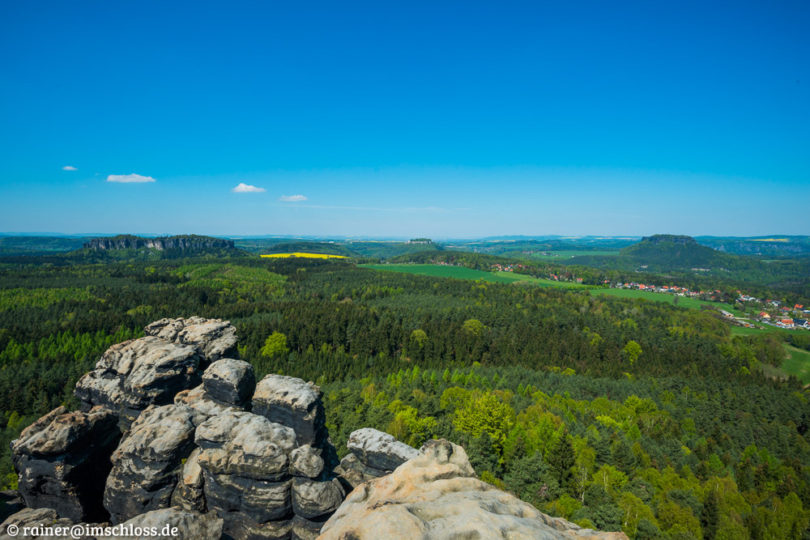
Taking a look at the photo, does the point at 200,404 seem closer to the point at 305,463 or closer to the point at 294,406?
the point at 294,406

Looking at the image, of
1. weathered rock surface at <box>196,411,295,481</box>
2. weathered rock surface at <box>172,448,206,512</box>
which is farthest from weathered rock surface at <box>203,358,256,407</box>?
weathered rock surface at <box>172,448,206,512</box>

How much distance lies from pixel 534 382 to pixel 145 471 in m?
63.4

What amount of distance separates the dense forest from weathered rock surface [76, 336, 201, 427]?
20894 mm

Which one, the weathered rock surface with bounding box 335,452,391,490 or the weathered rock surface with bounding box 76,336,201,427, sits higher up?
the weathered rock surface with bounding box 76,336,201,427

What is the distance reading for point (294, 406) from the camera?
840 inches

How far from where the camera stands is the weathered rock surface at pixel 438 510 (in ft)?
38.3

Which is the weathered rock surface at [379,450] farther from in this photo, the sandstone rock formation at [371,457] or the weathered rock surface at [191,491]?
the weathered rock surface at [191,491]

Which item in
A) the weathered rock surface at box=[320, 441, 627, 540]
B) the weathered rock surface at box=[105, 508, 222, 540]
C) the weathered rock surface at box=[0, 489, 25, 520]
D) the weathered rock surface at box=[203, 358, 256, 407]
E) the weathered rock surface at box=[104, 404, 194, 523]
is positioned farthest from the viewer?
the weathered rock surface at box=[203, 358, 256, 407]

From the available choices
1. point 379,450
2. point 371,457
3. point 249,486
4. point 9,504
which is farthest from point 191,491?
point 9,504

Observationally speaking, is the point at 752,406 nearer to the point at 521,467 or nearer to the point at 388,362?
the point at 521,467

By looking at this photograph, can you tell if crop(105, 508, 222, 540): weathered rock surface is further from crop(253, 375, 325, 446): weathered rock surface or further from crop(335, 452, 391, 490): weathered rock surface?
crop(335, 452, 391, 490): weathered rock surface

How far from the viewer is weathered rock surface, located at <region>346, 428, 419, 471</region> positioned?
22547mm

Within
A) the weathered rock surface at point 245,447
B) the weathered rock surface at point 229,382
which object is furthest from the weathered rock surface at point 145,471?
the weathered rock surface at point 229,382

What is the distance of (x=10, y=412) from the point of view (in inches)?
2172
